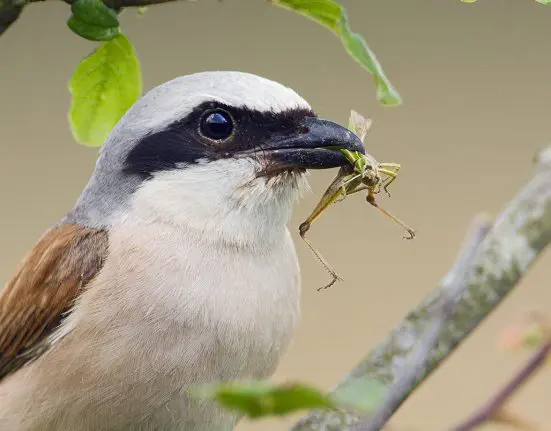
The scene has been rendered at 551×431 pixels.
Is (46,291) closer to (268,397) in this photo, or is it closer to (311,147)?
(311,147)

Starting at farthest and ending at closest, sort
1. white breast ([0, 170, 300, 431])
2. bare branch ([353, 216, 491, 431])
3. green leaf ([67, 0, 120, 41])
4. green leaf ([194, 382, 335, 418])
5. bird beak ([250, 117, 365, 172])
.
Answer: bird beak ([250, 117, 365, 172]) → white breast ([0, 170, 300, 431]) → green leaf ([67, 0, 120, 41]) → bare branch ([353, 216, 491, 431]) → green leaf ([194, 382, 335, 418])

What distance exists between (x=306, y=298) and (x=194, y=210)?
3.10 m

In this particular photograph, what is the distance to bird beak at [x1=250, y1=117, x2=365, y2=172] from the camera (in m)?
2.32

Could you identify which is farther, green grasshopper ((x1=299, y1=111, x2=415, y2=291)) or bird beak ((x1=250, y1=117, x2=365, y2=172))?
bird beak ((x1=250, y1=117, x2=365, y2=172))

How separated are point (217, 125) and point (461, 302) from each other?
52.3 inches

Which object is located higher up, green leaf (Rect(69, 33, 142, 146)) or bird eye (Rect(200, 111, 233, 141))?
green leaf (Rect(69, 33, 142, 146))

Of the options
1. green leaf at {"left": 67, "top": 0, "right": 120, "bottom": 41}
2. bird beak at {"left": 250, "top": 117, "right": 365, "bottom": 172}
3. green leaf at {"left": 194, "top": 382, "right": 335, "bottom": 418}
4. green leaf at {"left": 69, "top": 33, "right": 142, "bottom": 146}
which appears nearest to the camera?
green leaf at {"left": 194, "top": 382, "right": 335, "bottom": 418}

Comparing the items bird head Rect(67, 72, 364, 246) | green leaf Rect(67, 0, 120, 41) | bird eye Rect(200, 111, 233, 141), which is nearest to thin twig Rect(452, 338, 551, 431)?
green leaf Rect(67, 0, 120, 41)

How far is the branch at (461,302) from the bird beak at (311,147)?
3.43ft

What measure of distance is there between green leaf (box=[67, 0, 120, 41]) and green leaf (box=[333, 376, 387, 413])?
2.92 ft

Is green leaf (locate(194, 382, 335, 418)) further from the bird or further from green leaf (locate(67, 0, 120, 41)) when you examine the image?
the bird

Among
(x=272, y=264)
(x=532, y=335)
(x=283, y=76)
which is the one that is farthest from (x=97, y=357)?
(x=283, y=76)

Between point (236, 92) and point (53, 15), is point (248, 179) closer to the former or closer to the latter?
point (236, 92)

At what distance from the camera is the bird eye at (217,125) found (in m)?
2.40
